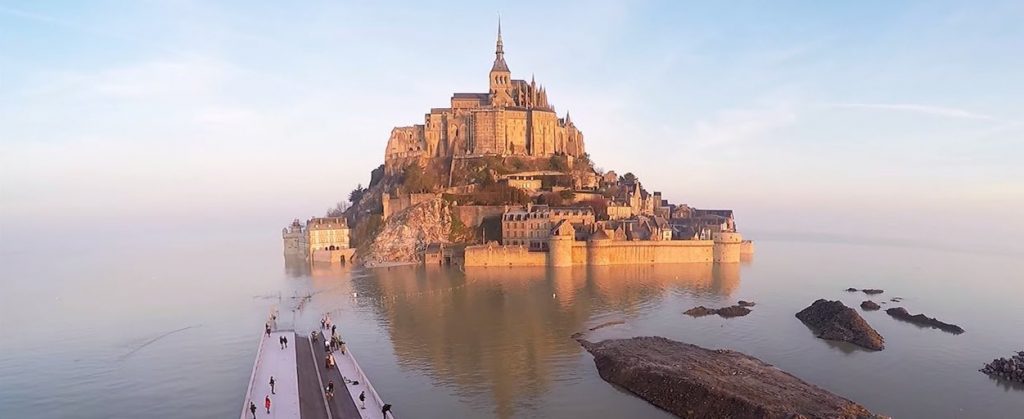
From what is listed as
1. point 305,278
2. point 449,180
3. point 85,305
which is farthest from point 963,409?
point 449,180

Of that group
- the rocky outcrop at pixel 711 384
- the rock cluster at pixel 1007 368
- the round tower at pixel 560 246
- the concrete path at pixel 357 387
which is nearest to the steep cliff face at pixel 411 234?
A: the round tower at pixel 560 246

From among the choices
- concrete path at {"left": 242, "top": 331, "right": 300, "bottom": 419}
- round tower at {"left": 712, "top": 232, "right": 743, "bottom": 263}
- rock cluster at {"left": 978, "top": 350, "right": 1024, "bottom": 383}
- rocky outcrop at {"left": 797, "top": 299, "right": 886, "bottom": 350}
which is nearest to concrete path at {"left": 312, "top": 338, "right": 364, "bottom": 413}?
concrete path at {"left": 242, "top": 331, "right": 300, "bottom": 419}

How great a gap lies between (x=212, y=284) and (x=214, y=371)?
33750mm

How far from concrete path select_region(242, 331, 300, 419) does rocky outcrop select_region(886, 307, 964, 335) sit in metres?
35.9

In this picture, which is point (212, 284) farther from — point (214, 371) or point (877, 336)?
point (877, 336)

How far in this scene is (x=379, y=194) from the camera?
82.9 metres

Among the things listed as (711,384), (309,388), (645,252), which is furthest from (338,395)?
(645,252)

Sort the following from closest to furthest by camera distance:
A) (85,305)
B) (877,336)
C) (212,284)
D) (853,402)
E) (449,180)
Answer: (853,402)
(877,336)
(85,305)
(212,284)
(449,180)

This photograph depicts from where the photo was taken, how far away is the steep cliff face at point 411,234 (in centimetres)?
6706

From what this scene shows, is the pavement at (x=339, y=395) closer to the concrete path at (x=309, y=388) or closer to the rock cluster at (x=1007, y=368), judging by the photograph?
the concrete path at (x=309, y=388)

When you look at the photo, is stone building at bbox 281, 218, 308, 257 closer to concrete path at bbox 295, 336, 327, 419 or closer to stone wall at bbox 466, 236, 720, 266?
stone wall at bbox 466, 236, 720, 266

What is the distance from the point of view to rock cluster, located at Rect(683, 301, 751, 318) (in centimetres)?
4053

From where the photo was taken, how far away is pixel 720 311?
41.4 metres

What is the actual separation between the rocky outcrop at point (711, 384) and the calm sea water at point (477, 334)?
110 centimetres
